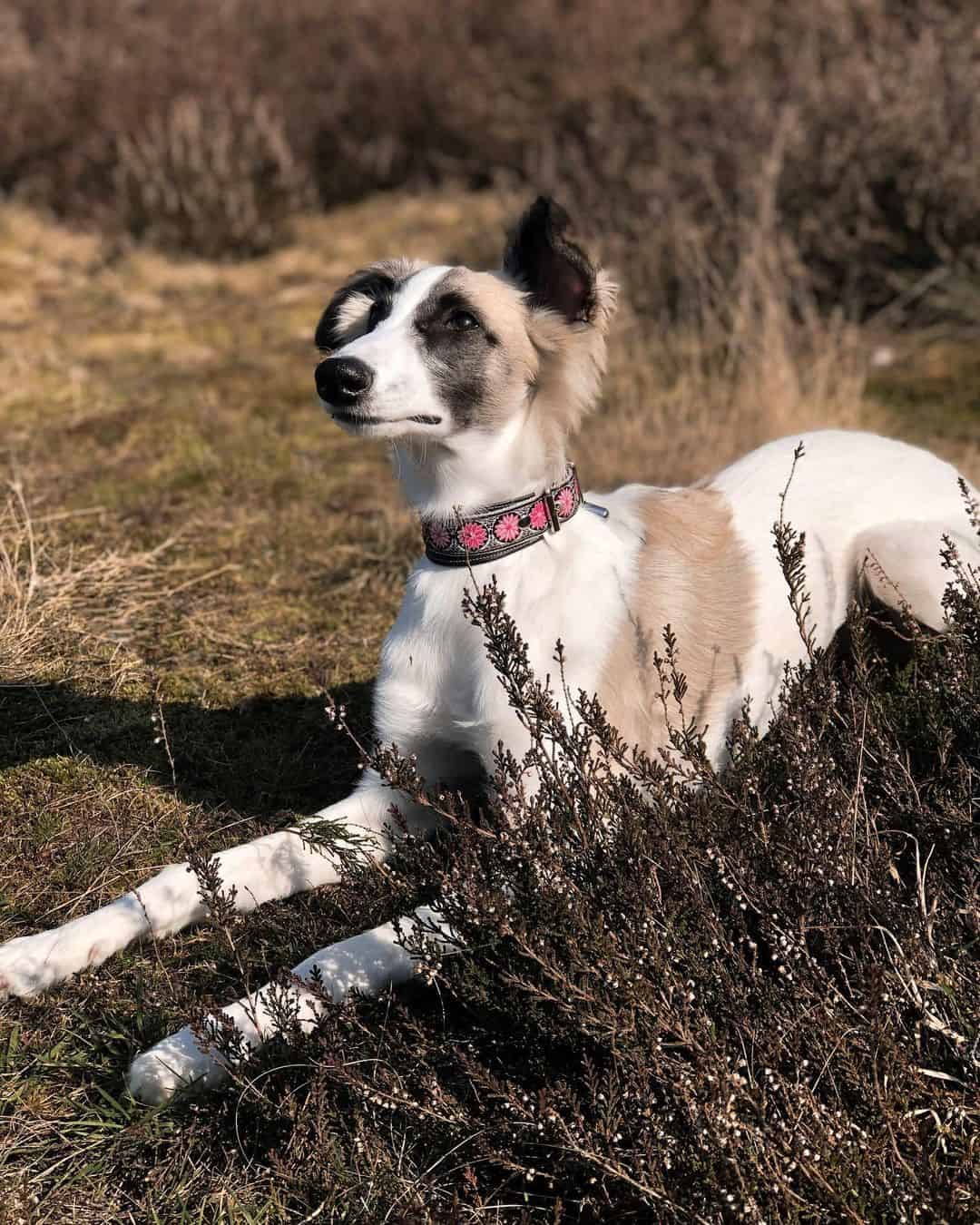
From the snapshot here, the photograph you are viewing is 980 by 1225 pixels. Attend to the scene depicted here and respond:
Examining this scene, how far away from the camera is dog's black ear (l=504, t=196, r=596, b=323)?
3355 mm

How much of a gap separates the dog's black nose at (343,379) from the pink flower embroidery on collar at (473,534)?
1.41 ft

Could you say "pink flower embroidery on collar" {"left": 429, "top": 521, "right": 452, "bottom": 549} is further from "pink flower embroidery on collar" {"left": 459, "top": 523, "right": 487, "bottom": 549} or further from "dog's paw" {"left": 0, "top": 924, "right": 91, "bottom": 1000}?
"dog's paw" {"left": 0, "top": 924, "right": 91, "bottom": 1000}

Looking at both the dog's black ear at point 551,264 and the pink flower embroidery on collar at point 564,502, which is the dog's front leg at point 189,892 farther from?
the dog's black ear at point 551,264

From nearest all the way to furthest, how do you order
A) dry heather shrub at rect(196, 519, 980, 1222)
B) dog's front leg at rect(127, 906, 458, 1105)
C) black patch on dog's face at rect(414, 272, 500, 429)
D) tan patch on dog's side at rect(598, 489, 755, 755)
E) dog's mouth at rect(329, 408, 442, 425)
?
dry heather shrub at rect(196, 519, 980, 1222) < dog's front leg at rect(127, 906, 458, 1105) < dog's mouth at rect(329, 408, 442, 425) < black patch on dog's face at rect(414, 272, 500, 429) < tan patch on dog's side at rect(598, 489, 755, 755)

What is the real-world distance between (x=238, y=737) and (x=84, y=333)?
15.7ft

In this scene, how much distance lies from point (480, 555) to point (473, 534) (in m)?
0.06

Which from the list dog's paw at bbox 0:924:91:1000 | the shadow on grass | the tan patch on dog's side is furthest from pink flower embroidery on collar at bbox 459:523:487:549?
dog's paw at bbox 0:924:91:1000

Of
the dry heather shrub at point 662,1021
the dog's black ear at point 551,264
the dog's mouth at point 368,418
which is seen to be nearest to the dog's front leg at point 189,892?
the dry heather shrub at point 662,1021

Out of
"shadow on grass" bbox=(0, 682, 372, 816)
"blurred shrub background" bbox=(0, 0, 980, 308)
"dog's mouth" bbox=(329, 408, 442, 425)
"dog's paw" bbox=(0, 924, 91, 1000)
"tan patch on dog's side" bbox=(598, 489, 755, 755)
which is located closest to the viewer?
"dog's paw" bbox=(0, 924, 91, 1000)

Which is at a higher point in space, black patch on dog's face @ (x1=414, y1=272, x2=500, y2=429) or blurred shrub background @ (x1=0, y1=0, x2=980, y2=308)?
black patch on dog's face @ (x1=414, y1=272, x2=500, y2=429)

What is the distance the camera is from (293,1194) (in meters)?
2.55

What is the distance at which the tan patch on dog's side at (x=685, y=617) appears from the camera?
136 inches

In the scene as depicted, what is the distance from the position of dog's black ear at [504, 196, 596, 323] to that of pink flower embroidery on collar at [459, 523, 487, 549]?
1.99 ft

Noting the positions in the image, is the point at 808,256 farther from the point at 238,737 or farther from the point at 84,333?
the point at 238,737
